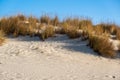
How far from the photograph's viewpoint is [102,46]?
39.0ft

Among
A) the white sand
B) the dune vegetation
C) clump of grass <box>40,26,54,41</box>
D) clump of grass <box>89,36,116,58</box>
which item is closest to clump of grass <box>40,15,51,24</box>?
the dune vegetation

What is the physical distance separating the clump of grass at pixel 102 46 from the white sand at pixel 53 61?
9.4 inches

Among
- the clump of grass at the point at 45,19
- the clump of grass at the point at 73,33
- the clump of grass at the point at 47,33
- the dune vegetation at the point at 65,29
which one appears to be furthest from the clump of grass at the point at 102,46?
the clump of grass at the point at 45,19

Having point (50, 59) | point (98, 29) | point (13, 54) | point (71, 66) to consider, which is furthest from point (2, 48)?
point (98, 29)

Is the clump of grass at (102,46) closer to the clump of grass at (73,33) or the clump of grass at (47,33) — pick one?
the clump of grass at (73,33)

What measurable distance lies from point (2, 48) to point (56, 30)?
3125 mm

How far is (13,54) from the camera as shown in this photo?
35.0ft

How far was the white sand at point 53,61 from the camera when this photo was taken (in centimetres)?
838

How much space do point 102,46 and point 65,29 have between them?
7.76 feet

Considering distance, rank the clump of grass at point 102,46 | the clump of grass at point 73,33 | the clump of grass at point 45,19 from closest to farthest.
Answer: the clump of grass at point 102,46 → the clump of grass at point 73,33 → the clump of grass at point 45,19

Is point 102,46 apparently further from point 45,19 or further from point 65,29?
point 45,19

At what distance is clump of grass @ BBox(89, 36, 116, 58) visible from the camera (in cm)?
1176

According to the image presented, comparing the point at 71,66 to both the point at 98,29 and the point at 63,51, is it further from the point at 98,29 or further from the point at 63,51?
the point at 98,29

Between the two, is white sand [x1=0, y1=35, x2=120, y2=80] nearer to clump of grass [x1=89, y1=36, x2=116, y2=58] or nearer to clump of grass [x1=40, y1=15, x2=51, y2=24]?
clump of grass [x1=89, y1=36, x2=116, y2=58]
